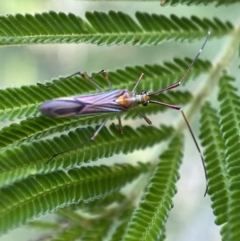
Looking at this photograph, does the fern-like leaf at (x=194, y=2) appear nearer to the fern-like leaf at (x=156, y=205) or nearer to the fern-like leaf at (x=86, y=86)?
the fern-like leaf at (x=86, y=86)

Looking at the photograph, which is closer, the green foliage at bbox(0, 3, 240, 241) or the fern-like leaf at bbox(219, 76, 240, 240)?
the fern-like leaf at bbox(219, 76, 240, 240)

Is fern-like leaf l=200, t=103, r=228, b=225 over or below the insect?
below

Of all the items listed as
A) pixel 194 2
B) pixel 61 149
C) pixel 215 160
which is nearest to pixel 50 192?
pixel 61 149

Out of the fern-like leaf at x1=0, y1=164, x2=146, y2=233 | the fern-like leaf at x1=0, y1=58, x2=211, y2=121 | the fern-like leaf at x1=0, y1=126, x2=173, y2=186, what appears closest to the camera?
the fern-like leaf at x1=0, y1=164, x2=146, y2=233

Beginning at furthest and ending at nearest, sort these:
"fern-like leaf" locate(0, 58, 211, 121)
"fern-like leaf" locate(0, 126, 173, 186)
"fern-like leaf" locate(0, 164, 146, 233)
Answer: "fern-like leaf" locate(0, 58, 211, 121) < "fern-like leaf" locate(0, 126, 173, 186) < "fern-like leaf" locate(0, 164, 146, 233)

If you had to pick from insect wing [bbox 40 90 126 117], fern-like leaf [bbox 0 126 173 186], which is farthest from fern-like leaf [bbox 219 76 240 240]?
insect wing [bbox 40 90 126 117]

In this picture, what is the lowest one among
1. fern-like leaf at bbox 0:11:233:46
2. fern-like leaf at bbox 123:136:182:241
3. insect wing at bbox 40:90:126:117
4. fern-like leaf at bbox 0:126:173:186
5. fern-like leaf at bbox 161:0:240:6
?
fern-like leaf at bbox 123:136:182:241

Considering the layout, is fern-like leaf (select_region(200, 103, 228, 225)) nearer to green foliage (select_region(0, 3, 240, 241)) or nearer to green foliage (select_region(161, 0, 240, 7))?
green foliage (select_region(0, 3, 240, 241))

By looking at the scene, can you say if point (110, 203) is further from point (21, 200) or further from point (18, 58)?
point (18, 58)

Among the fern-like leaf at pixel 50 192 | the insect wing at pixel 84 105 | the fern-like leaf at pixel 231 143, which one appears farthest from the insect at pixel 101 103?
the fern-like leaf at pixel 231 143
